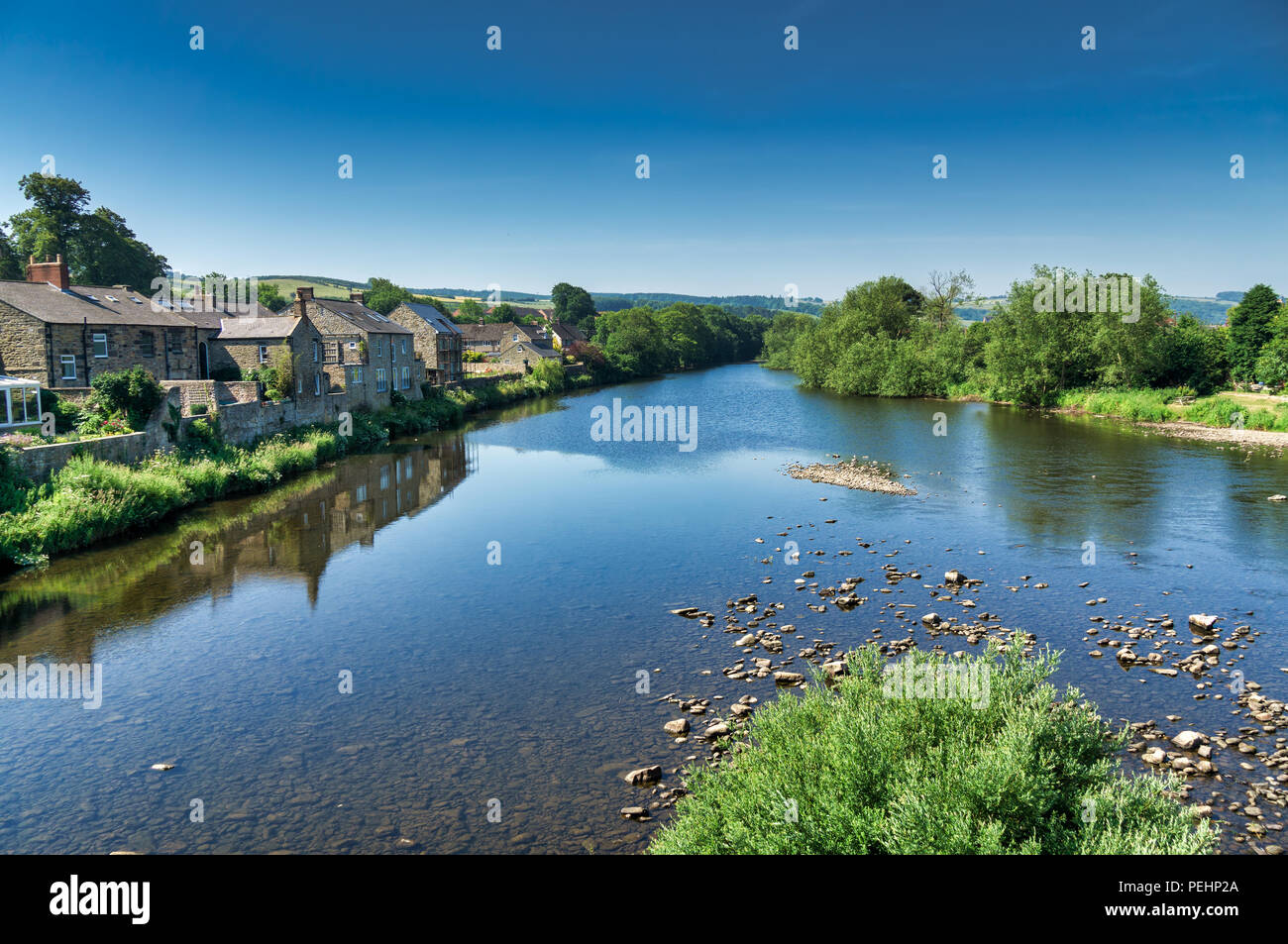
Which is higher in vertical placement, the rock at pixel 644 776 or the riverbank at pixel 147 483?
the riverbank at pixel 147 483

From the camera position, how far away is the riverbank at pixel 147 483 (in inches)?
858

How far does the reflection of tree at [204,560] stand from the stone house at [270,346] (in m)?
9.41

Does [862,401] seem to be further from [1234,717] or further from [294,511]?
[1234,717]

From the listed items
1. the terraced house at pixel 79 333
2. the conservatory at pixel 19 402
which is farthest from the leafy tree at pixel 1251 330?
the conservatory at pixel 19 402

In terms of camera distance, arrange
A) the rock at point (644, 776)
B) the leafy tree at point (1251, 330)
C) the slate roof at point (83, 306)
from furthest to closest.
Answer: the leafy tree at point (1251, 330), the slate roof at point (83, 306), the rock at point (644, 776)

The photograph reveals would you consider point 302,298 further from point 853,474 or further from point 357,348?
point 853,474

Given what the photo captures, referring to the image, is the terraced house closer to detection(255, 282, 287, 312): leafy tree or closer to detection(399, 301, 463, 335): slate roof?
detection(399, 301, 463, 335): slate roof

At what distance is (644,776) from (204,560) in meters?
17.3

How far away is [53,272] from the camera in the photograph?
1481 inches

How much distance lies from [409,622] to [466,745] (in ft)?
20.5

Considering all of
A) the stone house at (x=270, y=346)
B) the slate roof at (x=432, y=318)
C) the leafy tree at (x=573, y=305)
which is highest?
the leafy tree at (x=573, y=305)

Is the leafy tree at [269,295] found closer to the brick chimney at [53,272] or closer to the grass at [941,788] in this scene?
the brick chimney at [53,272]

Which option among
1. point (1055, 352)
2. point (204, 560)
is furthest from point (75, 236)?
point (1055, 352)

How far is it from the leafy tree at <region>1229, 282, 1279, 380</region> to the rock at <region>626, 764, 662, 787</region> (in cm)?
6446
